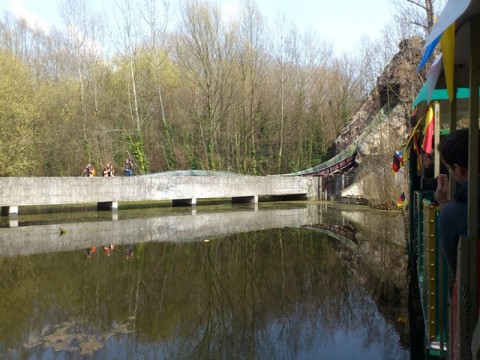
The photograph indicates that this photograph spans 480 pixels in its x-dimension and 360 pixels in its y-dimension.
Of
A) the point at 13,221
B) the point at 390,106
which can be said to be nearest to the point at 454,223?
the point at 13,221

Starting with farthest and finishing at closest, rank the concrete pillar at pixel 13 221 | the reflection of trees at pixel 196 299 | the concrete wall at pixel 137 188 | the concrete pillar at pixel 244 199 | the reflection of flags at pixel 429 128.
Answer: the concrete pillar at pixel 244 199 < the concrete wall at pixel 137 188 < the concrete pillar at pixel 13 221 < the reflection of flags at pixel 429 128 < the reflection of trees at pixel 196 299

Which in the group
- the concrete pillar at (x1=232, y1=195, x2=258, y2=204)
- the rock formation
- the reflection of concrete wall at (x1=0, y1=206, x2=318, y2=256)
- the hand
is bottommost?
the reflection of concrete wall at (x1=0, y1=206, x2=318, y2=256)

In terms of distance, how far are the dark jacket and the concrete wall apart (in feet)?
66.6

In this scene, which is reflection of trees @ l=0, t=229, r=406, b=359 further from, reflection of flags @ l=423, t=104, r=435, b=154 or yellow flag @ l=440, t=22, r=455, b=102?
yellow flag @ l=440, t=22, r=455, b=102

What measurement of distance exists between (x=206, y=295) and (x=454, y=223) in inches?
210

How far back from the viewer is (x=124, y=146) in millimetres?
35688

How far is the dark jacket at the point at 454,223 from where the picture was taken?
264 cm

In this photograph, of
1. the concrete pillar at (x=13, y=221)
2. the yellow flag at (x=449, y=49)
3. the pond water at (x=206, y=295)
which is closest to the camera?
the yellow flag at (x=449, y=49)

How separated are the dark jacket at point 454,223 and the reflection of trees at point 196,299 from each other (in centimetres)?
299

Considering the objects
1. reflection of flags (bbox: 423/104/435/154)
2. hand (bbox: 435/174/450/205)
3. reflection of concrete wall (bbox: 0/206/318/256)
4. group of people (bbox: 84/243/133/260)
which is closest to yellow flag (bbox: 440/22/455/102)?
hand (bbox: 435/174/450/205)

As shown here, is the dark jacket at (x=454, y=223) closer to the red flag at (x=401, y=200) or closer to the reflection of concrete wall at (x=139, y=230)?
the reflection of concrete wall at (x=139, y=230)

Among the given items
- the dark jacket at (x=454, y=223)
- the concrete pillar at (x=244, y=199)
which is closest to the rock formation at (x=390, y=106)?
the concrete pillar at (x=244, y=199)

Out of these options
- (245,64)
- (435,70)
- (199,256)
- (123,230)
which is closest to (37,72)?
(245,64)

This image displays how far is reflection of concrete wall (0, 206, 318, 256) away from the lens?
12.8 metres
